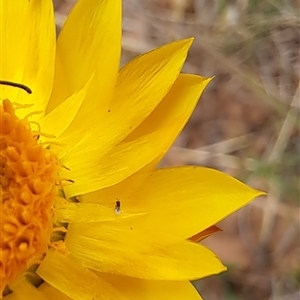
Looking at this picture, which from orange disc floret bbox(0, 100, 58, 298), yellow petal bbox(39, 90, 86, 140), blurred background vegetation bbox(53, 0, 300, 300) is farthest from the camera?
blurred background vegetation bbox(53, 0, 300, 300)

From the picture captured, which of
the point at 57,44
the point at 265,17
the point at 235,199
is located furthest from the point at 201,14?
the point at 235,199

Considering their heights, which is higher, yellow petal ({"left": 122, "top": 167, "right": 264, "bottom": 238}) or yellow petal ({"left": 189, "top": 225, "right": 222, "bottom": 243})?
yellow petal ({"left": 122, "top": 167, "right": 264, "bottom": 238})

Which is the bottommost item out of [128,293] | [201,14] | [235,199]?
[128,293]

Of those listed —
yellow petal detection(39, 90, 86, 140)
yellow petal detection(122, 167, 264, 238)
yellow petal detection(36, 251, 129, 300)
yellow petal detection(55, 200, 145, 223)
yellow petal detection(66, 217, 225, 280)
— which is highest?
yellow petal detection(39, 90, 86, 140)

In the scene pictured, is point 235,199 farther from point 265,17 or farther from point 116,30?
point 265,17

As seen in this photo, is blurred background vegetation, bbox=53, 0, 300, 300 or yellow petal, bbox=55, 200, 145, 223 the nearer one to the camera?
yellow petal, bbox=55, 200, 145, 223

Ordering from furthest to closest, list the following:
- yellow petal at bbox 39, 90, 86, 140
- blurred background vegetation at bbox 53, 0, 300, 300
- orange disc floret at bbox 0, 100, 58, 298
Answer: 1. blurred background vegetation at bbox 53, 0, 300, 300
2. yellow petal at bbox 39, 90, 86, 140
3. orange disc floret at bbox 0, 100, 58, 298

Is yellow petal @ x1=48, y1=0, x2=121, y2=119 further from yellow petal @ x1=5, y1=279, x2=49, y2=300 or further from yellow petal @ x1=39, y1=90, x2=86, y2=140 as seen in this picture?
yellow petal @ x1=5, y1=279, x2=49, y2=300

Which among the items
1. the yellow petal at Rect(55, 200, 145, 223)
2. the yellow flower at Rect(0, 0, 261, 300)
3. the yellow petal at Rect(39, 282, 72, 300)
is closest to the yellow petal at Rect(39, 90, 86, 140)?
the yellow flower at Rect(0, 0, 261, 300)
